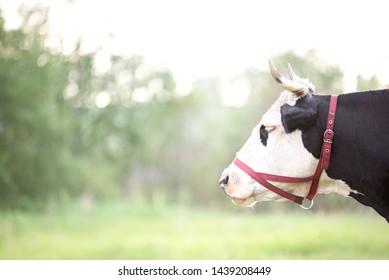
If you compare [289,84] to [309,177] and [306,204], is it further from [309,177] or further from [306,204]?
[306,204]

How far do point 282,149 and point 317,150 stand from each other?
0.15 meters

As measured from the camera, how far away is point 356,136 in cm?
246

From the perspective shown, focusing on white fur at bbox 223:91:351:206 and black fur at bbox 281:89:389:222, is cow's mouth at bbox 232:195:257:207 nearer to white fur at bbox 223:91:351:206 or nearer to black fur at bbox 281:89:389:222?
white fur at bbox 223:91:351:206

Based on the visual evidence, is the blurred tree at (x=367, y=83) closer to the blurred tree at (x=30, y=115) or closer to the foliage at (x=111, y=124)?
the foliage at (x=111, y=124)

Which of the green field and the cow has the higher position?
the cow

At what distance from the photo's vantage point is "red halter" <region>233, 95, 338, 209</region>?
8.04 ft


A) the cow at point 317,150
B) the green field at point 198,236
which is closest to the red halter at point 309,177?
the cow at point 317,150

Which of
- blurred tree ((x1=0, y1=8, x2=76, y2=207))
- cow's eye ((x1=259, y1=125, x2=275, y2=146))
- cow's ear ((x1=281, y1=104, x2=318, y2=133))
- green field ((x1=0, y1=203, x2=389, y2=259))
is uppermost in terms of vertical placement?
cow's ear ((x1=281, y1=104, x2=318, y2=133))

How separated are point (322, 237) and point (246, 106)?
4814 millimetres

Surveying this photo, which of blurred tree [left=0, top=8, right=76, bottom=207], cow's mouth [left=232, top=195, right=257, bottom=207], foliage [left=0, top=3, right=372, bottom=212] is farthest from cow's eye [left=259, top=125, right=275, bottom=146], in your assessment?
blurred tree [left=0, top=8, right=76, bottom=207]

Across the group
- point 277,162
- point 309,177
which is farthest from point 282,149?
point 309,177

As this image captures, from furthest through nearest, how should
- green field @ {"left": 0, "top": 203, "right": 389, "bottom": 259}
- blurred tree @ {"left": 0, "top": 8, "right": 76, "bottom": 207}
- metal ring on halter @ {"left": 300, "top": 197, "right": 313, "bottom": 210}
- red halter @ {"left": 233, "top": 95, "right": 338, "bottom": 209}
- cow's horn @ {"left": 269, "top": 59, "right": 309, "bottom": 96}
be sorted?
blurred tree @ {"left": 0, "top": 8, "right": 76, "bottom": 207} < green field @ {"left": 0, "top": 203, "right": 389, "bottom": 259} < metal ring on halter @ {"left": 300, "top": 197, "right": 313, "bottom": 210} < red halter @ {"left": 233, "top": 95, "right": 338, "bottom": 209} < cow's horn @ {"left": 269, "top": 59, "right": 309, "bottom": 96}

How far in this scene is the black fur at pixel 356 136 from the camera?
8.03 feet

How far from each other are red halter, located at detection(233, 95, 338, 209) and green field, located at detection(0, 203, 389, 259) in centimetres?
403
